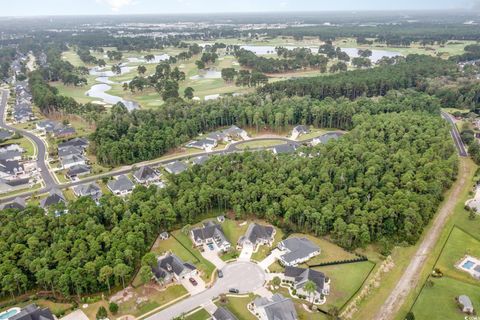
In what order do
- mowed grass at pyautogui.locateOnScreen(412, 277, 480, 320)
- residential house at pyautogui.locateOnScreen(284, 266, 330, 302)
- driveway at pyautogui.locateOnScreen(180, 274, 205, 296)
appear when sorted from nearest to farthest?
1. mowed grass at pyautogui.locateOnScreen(412, 277, 480, 320)
2. residential house at pyautogui.locateOnScreen(284, 266, 330, 302)
3. driveway at pyautogui.locateOnScreen(180, 274, 205, 296)

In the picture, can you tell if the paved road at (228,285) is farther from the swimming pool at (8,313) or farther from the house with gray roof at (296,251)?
the swimming pool at (8,313)

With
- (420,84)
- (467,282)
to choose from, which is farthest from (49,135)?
(420,84)

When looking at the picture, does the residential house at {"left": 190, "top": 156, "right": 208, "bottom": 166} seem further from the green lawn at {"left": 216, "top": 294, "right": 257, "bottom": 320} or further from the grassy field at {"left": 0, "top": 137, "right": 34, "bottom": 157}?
the grassy field at {"left": 0, "top": 137, "right": 34, "bottom": 157}

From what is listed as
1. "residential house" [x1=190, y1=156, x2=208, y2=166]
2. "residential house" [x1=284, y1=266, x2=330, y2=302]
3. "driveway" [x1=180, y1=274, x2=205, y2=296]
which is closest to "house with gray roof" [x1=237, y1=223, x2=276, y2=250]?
"residential house" [x1=284, y1=266, x2=330, y2=302]

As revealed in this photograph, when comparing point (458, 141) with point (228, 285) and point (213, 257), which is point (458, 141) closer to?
point (213, 257)

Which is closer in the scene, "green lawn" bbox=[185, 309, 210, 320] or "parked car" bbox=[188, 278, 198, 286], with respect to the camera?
"green lawn" bbox=[185, 309, 210, 320]

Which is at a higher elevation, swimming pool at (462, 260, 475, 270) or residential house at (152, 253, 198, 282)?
residential house at (152, 253, 198, 282)

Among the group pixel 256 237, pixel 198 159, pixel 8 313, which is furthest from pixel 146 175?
pixel 8 313
